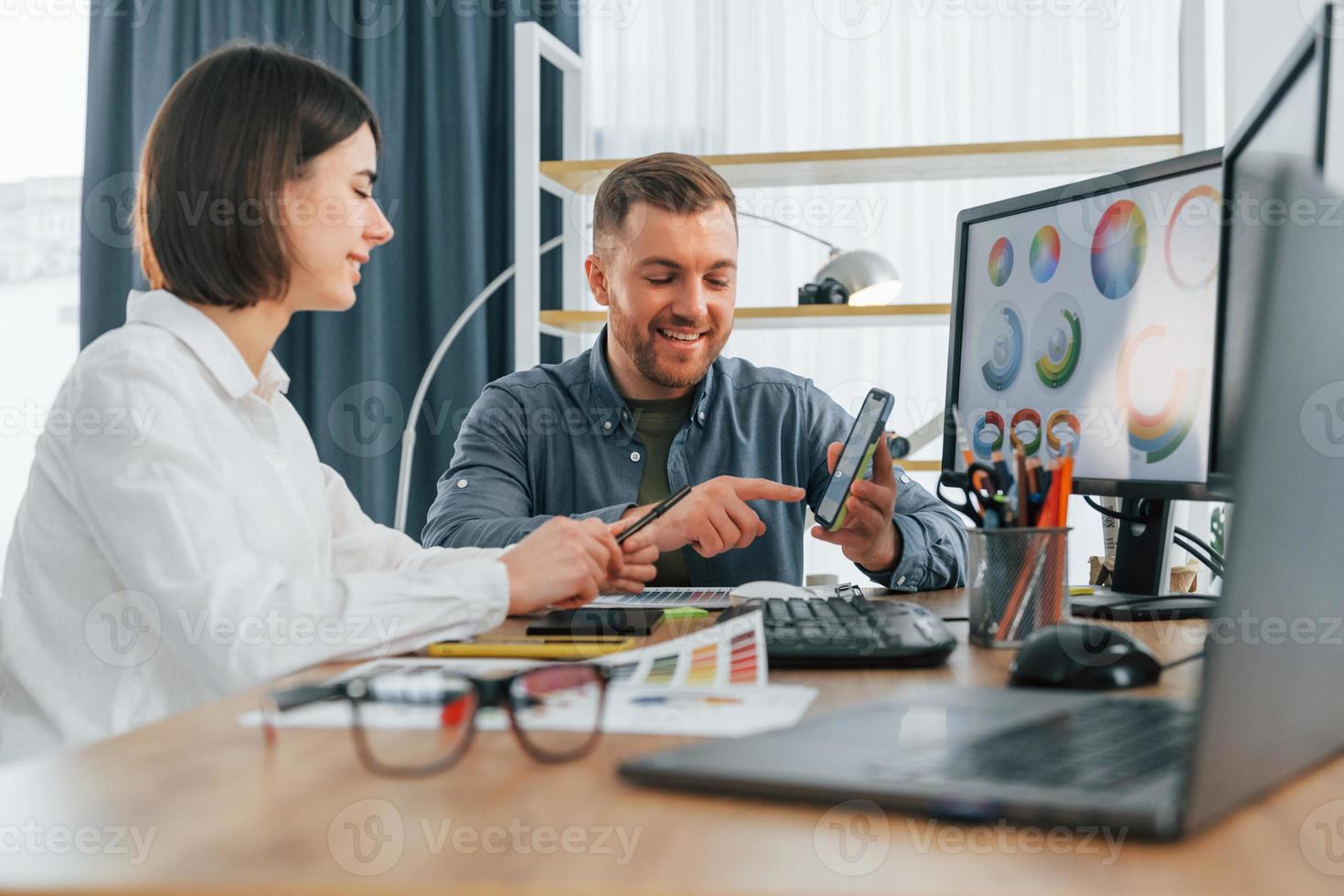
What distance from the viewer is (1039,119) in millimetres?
2982

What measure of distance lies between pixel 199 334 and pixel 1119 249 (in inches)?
35.8

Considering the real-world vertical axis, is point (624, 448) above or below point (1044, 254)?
below

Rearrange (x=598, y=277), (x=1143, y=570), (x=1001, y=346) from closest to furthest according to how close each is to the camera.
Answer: (x=1143, y=570)
(x=1001, y=346)
(x=598, y=277)

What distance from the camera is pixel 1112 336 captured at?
1.18 m

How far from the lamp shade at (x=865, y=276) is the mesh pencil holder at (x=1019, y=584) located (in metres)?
1.54

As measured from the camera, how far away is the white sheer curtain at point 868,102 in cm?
294

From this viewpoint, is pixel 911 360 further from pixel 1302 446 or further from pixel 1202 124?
pixel 1302 446
